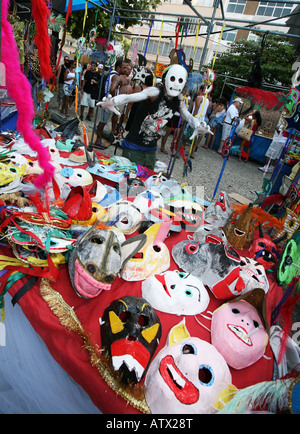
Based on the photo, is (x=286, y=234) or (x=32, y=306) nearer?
(x=32, y=306)

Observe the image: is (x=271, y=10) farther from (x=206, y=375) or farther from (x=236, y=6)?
(x=206, y=375)

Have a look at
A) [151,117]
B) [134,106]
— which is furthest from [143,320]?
[134,106]

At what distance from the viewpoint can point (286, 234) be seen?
2.26 meters

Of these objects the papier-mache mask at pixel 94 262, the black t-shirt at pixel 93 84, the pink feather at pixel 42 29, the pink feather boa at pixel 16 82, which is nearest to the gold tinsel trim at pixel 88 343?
the papier-mache mask at pixel 94 262

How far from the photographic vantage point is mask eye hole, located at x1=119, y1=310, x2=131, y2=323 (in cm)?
113

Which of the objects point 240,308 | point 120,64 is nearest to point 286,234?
point 240,308

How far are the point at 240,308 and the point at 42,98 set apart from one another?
2832mm

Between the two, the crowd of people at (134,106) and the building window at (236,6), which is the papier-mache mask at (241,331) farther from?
the building window at (236,6)

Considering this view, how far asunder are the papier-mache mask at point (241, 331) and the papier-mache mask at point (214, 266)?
0.13 m

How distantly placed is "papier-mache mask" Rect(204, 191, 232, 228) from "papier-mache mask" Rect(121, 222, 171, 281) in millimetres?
716

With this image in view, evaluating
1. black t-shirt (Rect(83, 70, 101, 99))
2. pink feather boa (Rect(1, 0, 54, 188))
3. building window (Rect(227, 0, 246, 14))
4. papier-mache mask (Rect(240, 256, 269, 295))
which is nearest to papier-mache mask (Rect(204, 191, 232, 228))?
papier-mache mask (Rect(240, 256, 269, 295))

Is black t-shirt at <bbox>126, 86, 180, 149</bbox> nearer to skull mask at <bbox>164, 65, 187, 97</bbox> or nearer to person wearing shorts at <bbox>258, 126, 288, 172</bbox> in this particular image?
skull mask at <bbox>164, 65, 187, 97</bbox>
